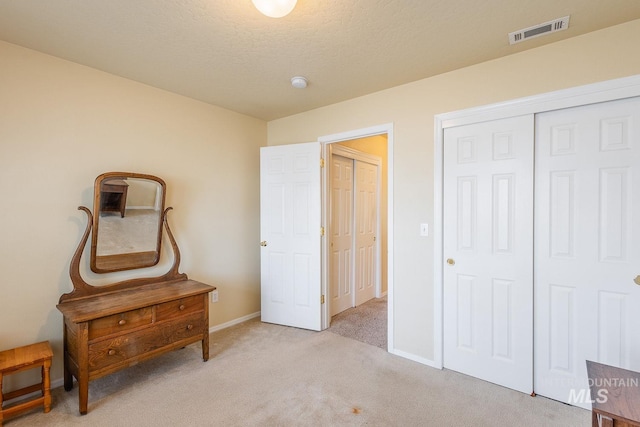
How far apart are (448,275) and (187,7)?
2585 millimetres

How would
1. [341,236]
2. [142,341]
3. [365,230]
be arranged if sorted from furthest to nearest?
1. [365,230]
2. [341,236]
3. [142,341]

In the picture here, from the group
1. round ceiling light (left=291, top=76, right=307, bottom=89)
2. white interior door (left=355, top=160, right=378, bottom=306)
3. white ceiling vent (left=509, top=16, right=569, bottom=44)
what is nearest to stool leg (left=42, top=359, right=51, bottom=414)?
round ceiling light (left=291, top=76, right=307, bottom=89)

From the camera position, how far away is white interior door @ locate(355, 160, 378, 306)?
420 cm

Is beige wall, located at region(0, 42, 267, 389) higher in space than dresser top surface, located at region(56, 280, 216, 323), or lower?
higher

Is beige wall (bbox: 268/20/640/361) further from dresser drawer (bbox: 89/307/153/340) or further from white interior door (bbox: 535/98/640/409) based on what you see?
dresser drawer (bbox: 89/307/153/340)

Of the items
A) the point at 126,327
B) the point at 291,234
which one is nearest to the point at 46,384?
the point at 126,327

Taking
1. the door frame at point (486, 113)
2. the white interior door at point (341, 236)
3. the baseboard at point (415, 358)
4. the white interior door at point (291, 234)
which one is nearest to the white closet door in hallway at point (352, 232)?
the white interior door at point (341, 236)

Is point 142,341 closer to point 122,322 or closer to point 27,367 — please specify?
point 122,322

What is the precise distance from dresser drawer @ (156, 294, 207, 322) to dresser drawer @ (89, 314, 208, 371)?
0.05 metres

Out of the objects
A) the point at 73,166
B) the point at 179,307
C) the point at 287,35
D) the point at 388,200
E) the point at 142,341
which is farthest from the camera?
the point at 388,200

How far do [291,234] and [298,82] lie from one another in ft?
5.24

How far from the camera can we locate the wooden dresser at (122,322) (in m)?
1.97

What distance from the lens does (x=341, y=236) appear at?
3906mm

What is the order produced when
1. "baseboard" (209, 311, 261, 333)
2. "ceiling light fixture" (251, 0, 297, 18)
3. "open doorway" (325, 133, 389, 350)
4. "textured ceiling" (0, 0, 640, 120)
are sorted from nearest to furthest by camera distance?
"ceiling light fixture" (251, 0, 297, 18)
"textured ceiling" (0, 0, 640, 120)
"baseboard" (209, 311, 261, 333)
"open doorway" (325, 133, 389, 350)
